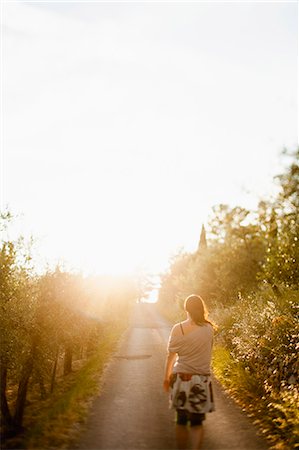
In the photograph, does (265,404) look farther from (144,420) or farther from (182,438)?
(182,438)

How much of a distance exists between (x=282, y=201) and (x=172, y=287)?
48358 millimetres

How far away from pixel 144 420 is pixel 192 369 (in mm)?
3525

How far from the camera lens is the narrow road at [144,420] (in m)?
7.66

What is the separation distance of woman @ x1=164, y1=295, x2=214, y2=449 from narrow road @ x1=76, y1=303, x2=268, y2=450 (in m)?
1.62

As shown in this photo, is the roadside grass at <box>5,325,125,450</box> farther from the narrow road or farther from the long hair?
the long hair

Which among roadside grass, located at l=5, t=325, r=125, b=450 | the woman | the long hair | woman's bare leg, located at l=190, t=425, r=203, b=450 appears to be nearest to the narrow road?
roadside grass, located at l=5, t=325, r=125, b=450

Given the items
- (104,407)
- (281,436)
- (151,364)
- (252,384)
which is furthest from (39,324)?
(281,436)

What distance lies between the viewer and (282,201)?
20.6 meters

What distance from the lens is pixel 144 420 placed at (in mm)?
9164

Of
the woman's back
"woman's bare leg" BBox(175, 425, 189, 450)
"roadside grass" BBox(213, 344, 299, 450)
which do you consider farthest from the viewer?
"roadside grass" BBox(213, 344, 299, 450)

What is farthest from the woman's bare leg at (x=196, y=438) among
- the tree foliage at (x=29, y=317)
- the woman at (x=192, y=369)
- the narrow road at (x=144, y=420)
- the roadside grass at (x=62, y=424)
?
the tree foliage at (x=29, y=317)

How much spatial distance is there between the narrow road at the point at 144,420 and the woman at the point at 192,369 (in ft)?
5.33

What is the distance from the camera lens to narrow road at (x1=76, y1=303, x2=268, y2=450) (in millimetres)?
7664

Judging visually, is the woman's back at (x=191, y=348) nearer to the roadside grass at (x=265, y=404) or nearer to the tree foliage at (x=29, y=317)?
the roadside grass at (x=265, y=404)
